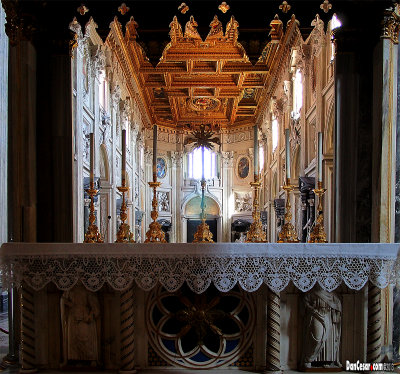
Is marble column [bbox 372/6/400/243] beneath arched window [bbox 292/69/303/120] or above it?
beneath

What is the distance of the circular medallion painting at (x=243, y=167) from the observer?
2772 centimetres

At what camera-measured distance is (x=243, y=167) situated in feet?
91.5

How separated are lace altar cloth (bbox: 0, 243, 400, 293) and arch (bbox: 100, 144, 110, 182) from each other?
33.8ft

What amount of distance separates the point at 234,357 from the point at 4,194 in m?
6.88

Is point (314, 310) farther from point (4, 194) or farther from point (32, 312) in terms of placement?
point (4, 194)

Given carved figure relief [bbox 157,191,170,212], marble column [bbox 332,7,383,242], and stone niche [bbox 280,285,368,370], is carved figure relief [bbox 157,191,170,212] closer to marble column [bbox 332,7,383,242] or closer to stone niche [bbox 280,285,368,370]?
marble column [bbox 332,7,383,242]

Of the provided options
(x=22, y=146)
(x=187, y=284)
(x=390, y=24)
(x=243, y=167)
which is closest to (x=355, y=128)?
(x=390, y=24)

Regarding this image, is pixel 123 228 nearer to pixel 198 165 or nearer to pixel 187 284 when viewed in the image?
pixel 187 284

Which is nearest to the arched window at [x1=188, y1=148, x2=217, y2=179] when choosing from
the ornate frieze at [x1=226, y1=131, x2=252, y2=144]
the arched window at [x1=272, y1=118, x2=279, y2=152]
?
the ornate frieze at [x1=226, y1=131, x2=252, y2=144]

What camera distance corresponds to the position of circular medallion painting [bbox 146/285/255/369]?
15.6 feet

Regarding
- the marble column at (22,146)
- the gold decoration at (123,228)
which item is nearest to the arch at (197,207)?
the marble column at (22,146)

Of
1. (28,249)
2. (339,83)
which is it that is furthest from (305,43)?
(28,249)

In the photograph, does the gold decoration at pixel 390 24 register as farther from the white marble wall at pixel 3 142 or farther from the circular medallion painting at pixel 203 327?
the white marble wall at pixel 3 142

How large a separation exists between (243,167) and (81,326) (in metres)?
23.7
